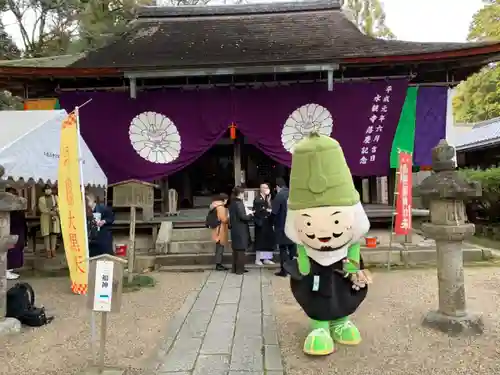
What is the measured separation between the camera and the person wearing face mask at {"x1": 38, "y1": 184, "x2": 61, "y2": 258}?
29.0 feet

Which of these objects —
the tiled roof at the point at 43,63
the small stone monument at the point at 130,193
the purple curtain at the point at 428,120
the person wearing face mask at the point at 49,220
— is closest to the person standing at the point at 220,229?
the small stone monument at the point at 130,193

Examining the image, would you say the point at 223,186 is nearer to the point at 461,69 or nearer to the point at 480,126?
the point at 461,69

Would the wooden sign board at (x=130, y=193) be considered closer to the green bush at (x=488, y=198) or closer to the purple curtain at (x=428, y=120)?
the purple curtain at (x=428, y=120)

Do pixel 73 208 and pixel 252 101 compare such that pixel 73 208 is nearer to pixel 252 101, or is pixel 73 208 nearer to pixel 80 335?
pixel 80 335

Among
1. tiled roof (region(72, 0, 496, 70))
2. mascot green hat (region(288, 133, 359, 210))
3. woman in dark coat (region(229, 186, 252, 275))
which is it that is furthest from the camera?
tiled roof (region(72, 0, 496, 70))

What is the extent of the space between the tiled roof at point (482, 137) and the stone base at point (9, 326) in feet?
53.8

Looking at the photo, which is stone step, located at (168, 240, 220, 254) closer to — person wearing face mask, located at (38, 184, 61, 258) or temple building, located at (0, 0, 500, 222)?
temple building, located at (0, 0, 500, 222)

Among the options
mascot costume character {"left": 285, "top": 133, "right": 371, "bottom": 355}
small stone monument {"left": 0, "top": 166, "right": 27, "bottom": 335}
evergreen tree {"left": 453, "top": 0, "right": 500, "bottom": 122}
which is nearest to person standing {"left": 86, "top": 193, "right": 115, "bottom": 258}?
small stone monument {"left": 0, "top": 166, "right": 27, "bottom": 335}

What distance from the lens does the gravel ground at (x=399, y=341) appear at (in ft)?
12.7

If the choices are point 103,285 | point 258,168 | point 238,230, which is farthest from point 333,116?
point 103,285

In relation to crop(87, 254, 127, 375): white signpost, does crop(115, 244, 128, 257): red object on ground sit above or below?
below

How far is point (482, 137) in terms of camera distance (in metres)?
17.9

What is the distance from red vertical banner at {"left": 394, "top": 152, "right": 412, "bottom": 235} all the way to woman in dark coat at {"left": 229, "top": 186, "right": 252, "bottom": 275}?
116 inches

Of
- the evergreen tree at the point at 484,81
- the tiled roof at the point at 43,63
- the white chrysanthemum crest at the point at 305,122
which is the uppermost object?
the evergreen tree at the point at 484,81
